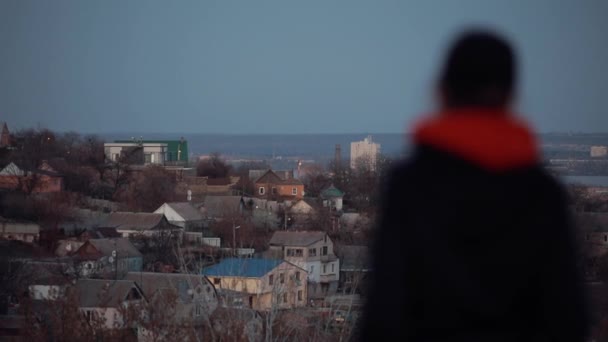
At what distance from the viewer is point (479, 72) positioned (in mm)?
1480

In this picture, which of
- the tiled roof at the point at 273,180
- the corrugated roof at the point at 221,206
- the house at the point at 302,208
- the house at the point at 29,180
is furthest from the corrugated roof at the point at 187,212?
the tiled roof at the point at 273,180

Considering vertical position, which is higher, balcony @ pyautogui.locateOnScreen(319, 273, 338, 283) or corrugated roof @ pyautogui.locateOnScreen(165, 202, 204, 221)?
corrugated roof @ pyautogui.locateOnScreen(165, 202, 204, 221)

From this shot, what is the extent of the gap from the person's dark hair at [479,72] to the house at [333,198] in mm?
31130

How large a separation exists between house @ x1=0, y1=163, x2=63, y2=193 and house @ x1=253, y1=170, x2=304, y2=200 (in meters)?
8.57

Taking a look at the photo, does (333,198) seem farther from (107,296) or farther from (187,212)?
(107,296)

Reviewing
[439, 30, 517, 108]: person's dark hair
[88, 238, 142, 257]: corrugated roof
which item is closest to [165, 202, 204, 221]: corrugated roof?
[88, 238, 142, 257]: corrugated roof

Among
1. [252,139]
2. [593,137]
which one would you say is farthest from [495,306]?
[252,139]

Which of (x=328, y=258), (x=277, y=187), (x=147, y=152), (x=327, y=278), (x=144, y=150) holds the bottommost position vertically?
(x=327, y=278)

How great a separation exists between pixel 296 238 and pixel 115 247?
432 centimetres

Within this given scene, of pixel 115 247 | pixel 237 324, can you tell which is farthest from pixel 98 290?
pixel 115 247

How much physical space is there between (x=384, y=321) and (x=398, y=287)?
0.18 feet

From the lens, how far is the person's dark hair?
1.47m

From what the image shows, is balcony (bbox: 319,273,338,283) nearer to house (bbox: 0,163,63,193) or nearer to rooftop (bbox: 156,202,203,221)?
rooftop (bbox: 156,202,203,221)

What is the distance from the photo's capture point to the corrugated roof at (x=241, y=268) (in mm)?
14070
